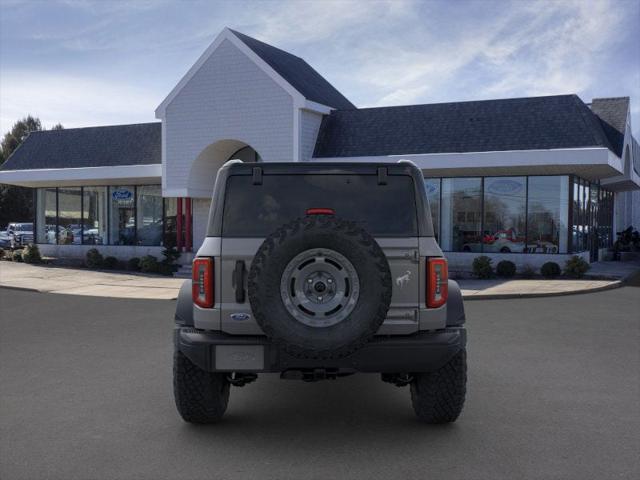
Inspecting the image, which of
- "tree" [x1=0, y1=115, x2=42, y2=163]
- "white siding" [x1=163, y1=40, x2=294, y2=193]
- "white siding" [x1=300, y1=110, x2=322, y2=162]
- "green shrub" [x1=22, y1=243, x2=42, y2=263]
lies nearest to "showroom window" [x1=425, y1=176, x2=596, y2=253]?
"white siding" [x1=300, y1=110, x2=322, y2=162]

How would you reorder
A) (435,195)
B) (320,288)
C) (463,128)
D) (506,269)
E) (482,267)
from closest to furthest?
(320,288) < (482,267) < (506,269) < (463,128) < (435,195)

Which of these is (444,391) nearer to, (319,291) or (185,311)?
(319,291)

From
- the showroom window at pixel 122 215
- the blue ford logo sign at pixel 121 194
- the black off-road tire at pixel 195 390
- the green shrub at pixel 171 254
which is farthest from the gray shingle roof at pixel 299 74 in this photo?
the black off-road tire at pixel 195 390

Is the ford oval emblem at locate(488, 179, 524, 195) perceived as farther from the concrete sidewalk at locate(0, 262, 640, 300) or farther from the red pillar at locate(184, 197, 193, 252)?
the red pillar at locate(184, 197, 193, 252)

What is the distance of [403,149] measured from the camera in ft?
72.0

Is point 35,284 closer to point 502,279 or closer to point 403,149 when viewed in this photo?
point 403,149

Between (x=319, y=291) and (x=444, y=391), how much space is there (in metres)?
1.49

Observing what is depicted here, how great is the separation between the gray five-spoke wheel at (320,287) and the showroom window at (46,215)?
2798 cm

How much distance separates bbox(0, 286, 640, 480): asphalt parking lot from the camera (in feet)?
14.9

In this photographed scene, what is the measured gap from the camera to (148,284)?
1888 cm

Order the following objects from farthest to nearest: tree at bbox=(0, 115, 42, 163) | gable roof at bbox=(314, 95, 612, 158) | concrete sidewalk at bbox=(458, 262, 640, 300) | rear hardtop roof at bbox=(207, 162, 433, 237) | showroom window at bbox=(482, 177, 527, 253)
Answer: tree at bbox=(0, 115, 42, 163) < showroom window at bbox=(482, 177, 527, 253) < gable roof at bbox=(314, 95, 612, 158) < concrete sidewalk at bbox=(458, 262, 640, 300) < rear hardtop roof at bbox=(207, 162, 433, 237)

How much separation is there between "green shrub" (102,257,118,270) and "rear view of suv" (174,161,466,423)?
67.6 feet

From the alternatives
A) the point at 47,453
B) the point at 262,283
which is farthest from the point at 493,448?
the point at 47,453

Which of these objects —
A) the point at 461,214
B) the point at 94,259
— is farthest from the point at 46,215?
the point at 461,214
